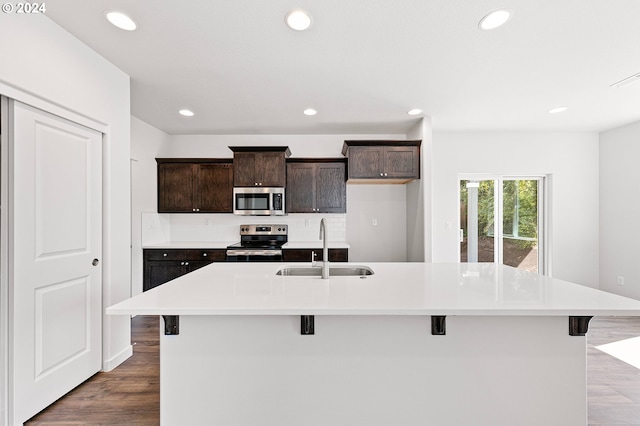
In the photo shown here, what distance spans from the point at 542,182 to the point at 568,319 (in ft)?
13.2

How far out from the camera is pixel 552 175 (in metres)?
4.66

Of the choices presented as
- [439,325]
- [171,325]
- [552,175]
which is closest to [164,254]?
[171,325]

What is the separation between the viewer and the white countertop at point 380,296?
1.35 m

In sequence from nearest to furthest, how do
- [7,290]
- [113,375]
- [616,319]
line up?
[7,290], [113,375], [616,319]

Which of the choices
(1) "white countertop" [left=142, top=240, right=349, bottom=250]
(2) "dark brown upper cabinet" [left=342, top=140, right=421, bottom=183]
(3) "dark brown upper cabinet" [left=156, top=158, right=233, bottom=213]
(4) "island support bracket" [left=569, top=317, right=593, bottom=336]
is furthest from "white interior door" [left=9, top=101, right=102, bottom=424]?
(4) "island support bracket" [left=569, top=317, right=593, bottom=336]

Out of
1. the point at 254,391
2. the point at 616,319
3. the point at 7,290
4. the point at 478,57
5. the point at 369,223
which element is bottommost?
the point at 616,319

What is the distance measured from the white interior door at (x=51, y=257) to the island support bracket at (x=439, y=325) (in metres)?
2.41

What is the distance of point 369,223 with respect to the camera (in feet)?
15.5

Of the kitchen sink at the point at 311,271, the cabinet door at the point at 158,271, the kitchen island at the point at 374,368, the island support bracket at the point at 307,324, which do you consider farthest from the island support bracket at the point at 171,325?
the cabinet door at the point at 158,271

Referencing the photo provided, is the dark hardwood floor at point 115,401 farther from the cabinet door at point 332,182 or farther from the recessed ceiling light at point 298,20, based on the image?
the cabinet door at point 332,182

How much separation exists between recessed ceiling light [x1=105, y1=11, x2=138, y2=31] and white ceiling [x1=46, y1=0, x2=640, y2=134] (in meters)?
0.05

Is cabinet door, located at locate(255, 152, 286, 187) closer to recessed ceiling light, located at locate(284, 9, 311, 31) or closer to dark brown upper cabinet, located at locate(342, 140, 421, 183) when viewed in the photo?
dark brown upper cabinet, located at locate(342, 140, 421, 183)

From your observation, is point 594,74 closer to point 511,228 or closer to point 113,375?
point 511,228

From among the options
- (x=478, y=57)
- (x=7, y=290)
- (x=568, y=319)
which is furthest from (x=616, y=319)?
(x=7, y=290)
